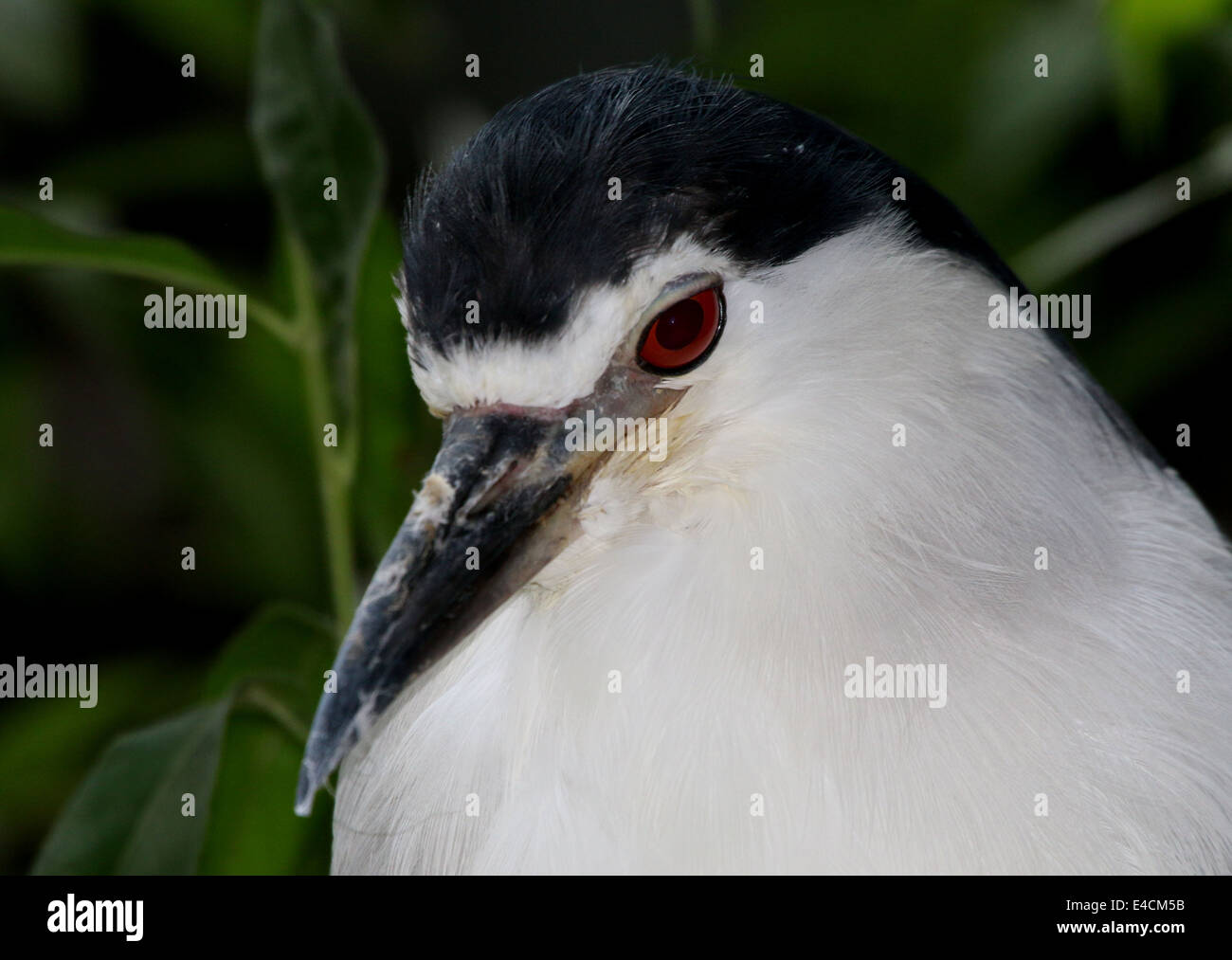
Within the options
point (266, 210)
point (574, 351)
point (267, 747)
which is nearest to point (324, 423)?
point (267, 747)

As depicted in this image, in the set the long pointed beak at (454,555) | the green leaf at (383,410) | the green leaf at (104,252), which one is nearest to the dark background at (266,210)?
the green leaf at (383,410)

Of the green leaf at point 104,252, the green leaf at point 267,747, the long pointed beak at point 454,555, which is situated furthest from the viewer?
the green leaf at point 267,747

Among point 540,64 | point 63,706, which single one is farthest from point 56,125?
point 63,706

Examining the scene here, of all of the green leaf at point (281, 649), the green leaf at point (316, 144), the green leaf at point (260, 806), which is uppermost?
the green leaf at point (316, 144)

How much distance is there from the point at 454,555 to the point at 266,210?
142 centimetres

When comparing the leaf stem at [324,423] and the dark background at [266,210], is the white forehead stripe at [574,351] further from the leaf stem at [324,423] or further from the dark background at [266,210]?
the dark background at [266,210]

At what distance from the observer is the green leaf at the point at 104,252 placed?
A: 4.14 ft

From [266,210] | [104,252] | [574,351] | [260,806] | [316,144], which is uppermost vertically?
[266,210]

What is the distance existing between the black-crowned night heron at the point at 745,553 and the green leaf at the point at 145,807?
8.8 inches

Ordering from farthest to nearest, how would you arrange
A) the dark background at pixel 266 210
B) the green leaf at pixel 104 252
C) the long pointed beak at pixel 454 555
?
the dark background at pixel 266 210
the green leaf at pixel 104 252
the long pointed beak at pixel 454 555

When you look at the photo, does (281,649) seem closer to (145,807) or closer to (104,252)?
(145,807)

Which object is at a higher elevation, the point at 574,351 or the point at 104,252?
the point at 104,252

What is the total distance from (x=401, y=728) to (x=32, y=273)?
4.43 ft

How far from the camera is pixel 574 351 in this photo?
1057 mm
